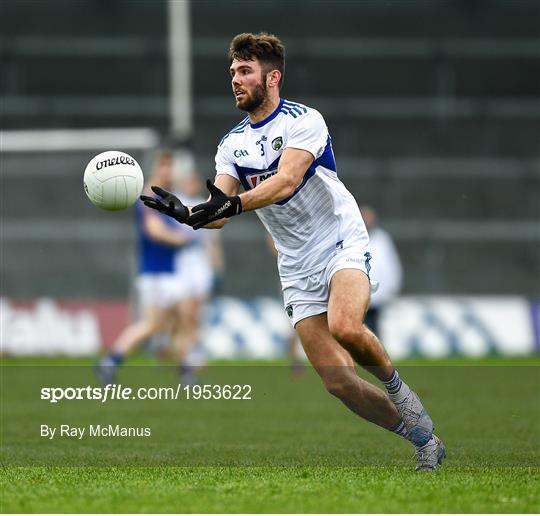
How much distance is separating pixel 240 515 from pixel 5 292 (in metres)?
16.5

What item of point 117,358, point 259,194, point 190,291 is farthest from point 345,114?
point 259,194

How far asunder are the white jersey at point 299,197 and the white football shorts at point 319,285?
0.14ft

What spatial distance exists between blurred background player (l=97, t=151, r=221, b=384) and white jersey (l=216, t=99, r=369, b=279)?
18.4 ft

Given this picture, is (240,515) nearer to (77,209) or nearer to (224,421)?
(224,421)

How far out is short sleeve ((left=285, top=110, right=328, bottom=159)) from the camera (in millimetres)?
6957

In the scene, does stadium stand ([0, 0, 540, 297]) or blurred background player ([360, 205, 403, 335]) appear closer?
blurred background player ([360, 205, 403, 335])

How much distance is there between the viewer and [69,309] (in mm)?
19031

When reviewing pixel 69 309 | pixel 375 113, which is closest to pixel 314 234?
pixel 69 309

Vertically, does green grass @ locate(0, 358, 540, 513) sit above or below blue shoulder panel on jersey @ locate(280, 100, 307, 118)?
below

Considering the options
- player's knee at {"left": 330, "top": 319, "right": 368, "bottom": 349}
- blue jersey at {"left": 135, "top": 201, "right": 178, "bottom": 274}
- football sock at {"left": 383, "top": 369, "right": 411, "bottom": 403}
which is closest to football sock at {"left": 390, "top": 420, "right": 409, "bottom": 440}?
football sock at {"left": 383, "top": 369, "right": 411, "bottom": 403}

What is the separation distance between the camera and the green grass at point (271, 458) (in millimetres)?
5586

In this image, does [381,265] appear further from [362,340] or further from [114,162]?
[362,340]

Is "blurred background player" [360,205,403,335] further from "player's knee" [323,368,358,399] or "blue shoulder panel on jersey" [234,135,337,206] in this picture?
"player's knee" [323,368,358,399]

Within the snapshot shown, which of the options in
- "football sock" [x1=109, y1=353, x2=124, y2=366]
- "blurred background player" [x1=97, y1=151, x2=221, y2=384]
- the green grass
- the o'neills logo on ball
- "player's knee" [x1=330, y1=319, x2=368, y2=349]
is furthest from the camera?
"blurred background player" [x1=97, y1=151, x2=221, y2=384]
